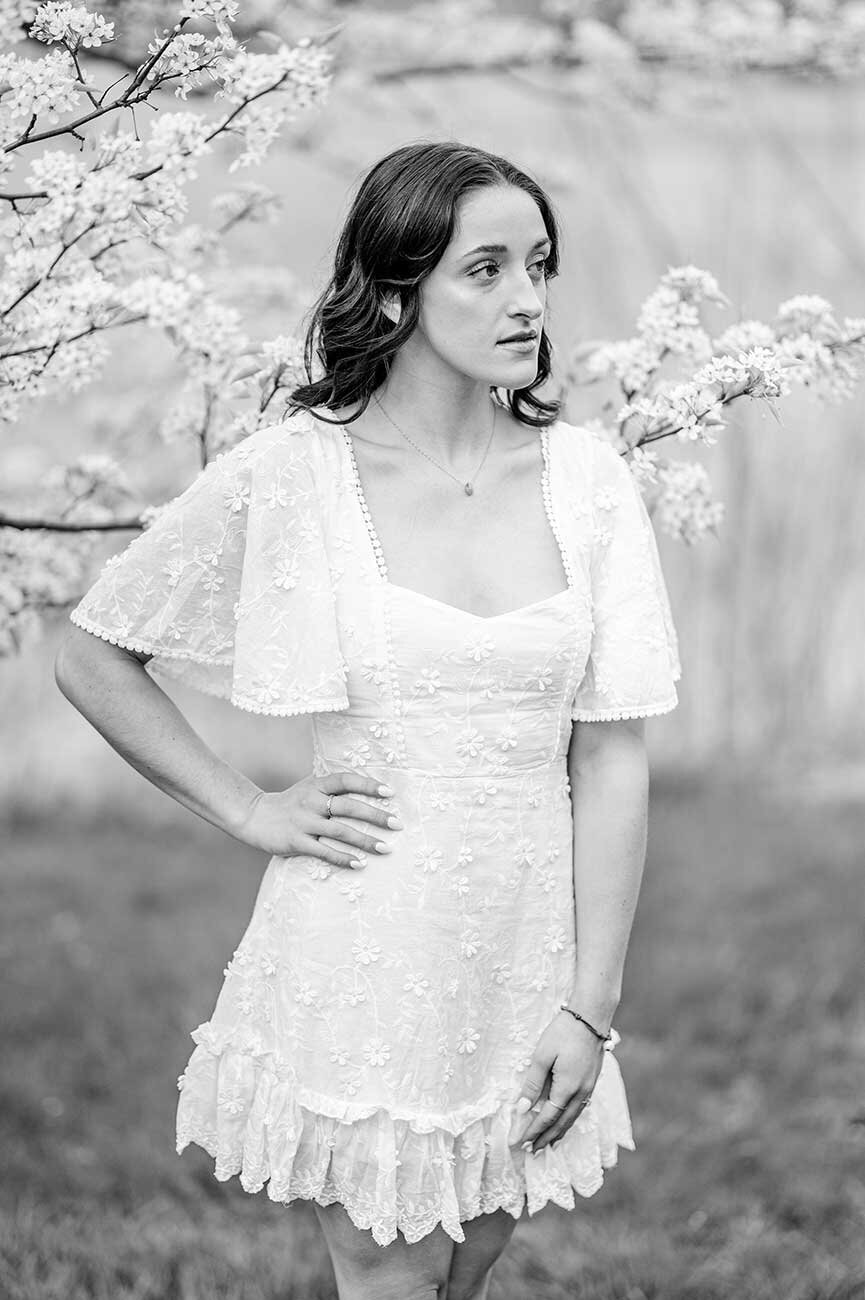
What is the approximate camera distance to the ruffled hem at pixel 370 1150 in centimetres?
178

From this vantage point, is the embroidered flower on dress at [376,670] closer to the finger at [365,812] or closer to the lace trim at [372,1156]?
the finger at [365,812]

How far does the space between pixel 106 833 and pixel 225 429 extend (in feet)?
11.4

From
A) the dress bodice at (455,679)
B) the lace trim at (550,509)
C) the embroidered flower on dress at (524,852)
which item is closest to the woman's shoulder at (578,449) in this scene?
the lace trim at (550,509)

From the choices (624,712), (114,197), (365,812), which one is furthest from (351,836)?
(114,197)

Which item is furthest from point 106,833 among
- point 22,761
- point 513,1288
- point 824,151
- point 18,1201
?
point 824,151

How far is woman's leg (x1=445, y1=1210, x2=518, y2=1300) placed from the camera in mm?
1930

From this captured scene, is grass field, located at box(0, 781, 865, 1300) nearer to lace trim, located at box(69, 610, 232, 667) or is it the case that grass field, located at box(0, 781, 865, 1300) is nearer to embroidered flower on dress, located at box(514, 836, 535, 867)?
embroidered flower on dress, located at box(514, 836, 535, 867)

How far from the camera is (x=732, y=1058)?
366cm

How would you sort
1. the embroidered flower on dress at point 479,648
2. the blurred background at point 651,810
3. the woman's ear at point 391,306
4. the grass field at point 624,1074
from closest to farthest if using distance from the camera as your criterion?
1. the embroidered flower on dress at point 479,648
2. the woman's ear at point 391,306
3. the grass field at point 624,1074
4. the blurred background at point 651,810

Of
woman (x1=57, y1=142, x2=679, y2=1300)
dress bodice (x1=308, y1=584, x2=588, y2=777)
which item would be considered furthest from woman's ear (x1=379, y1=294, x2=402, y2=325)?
dress bodice (x1=308, y1=584, x2=588, y2=777)

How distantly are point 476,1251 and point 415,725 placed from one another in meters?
0.76

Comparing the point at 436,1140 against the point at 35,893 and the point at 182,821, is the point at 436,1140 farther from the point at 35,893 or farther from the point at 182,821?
the point at 182,821

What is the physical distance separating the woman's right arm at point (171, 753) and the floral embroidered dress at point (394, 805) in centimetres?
4

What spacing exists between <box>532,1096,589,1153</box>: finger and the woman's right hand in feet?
1.38
